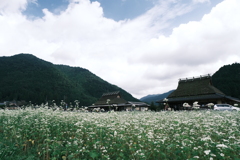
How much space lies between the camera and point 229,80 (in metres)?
49.4

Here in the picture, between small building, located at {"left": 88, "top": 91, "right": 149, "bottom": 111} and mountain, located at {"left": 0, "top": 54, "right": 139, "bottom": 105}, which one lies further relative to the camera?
mountain, located at {"left": 0, "top": 54, "right": 139, "bottom": 105}

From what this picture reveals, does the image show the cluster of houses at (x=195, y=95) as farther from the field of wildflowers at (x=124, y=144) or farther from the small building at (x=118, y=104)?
the field of wildflowers at (x=124, y=144)

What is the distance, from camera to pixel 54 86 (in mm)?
83938

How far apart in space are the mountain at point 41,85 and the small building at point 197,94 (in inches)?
1780

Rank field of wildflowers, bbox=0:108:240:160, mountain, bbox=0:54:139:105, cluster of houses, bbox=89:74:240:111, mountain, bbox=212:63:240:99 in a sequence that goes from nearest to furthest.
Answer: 1. field of wildflowers, bbox=0:108:240:160
2. cluster of houses, bbox=89:74:240:111
3. mountain, bbox=212:63:240:99
4. mountain, bbox=0:54:139:105

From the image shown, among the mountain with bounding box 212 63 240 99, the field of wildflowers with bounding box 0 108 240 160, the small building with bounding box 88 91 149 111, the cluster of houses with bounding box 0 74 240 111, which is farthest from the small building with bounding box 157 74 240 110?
the field of wildflowers with bounding box 0 108 240 160

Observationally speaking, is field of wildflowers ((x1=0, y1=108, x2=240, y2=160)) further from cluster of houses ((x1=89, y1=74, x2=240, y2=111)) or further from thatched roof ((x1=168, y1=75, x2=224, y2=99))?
thatched roof ((x1=168, y1=75, x2=224, y2=99))

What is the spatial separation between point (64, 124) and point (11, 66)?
110 meters

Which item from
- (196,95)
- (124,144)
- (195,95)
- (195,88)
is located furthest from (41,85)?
(124,144)

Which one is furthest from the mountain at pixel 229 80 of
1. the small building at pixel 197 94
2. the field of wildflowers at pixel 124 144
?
the field of wildflowers at pixel 124 144

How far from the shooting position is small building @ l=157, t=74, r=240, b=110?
2823 centimetres

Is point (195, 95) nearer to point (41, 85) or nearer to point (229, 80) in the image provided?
point (229, 80)

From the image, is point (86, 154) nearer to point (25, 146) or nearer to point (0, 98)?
point (25, 146)

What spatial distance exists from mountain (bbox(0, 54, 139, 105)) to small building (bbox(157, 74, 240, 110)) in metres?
45.2
